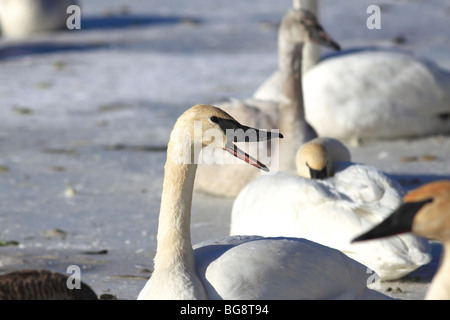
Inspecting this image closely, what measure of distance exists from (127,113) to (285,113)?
125 inches

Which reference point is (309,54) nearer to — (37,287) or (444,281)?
(37,287)

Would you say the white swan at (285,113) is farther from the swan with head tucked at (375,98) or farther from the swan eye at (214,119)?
the swan eye at (214,119)

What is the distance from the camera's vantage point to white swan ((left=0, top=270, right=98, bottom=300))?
162 inches

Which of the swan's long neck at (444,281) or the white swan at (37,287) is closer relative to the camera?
the swan's long neck at (444,281)

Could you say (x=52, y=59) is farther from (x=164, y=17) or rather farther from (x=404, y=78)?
(x=404, y=78)

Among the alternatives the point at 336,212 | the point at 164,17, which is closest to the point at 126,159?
the point at 336,212

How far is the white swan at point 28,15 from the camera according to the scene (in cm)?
1388

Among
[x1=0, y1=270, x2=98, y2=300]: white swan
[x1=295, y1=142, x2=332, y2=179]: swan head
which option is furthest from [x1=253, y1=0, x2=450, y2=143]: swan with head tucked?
[x1=0, y1=270, x2=98, y2=300]: white swan

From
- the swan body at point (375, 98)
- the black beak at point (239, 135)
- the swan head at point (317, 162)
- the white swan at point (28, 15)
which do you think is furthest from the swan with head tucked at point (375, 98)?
the white swan at point (28, 15)

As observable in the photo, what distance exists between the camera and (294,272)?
3.69 metres

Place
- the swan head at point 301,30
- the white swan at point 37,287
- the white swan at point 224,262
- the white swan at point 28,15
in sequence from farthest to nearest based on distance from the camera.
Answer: the white swan at point 28,15
the swan head at point 301,30
the white swan at point 37,287
the white swan at point 224,262

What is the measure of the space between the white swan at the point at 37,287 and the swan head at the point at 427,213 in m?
1.78

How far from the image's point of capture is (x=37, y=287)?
416cm

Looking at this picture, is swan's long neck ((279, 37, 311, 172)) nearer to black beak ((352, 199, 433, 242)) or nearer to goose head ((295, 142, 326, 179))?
goose head ((295, 142, 326, 179))
